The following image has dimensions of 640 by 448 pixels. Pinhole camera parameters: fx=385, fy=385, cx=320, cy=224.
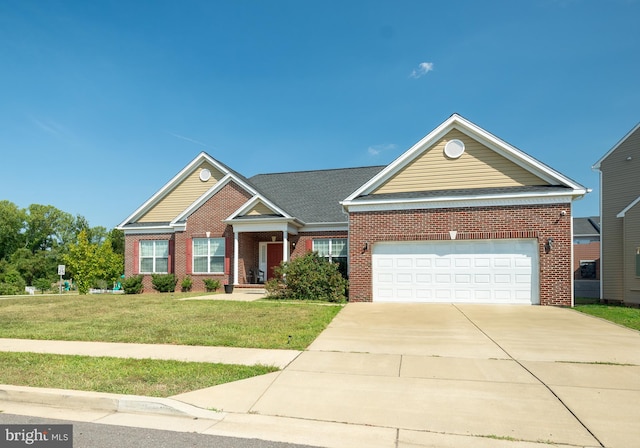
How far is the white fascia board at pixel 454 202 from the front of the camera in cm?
1338

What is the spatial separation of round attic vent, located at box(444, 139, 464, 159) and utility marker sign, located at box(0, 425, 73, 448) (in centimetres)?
1381

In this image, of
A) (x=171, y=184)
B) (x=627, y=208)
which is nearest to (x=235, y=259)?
(x=171, y=184)

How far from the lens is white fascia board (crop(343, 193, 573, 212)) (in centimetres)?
1338

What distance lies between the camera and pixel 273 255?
2166 cm

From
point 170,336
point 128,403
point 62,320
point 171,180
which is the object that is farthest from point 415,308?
point 171,180

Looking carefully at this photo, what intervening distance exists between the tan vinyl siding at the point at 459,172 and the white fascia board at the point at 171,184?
37.7 ft

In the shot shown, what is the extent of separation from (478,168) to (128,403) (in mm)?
13420

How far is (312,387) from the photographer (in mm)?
5344

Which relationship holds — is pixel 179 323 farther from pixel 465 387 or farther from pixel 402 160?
pixel 402 160

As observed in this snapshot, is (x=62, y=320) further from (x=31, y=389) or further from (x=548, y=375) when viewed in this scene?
(x=548, y=375)

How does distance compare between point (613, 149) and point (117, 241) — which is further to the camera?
point (117, 241)

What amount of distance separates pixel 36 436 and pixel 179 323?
5.86m

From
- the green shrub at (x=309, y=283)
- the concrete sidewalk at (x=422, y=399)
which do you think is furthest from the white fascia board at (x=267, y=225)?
the concrete sidewalk at (x=422, y=399)

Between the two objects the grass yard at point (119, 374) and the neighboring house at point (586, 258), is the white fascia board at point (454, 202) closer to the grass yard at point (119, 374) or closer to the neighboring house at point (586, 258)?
the grass yard at point (119, 374)
